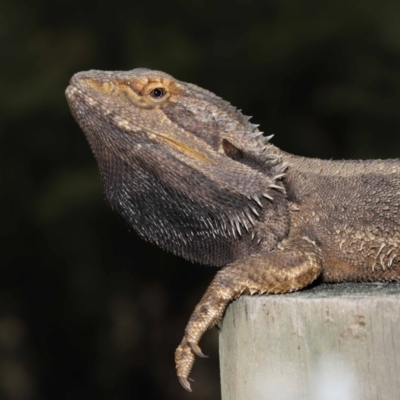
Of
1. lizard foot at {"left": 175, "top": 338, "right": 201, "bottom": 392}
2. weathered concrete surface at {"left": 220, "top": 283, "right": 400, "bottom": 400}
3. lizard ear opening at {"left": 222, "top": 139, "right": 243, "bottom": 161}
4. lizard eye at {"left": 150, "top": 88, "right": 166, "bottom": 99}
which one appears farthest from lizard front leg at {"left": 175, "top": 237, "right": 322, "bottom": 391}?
lizard eye at {"left": 150, "top": 88, "right": 166, "bottom": 99}

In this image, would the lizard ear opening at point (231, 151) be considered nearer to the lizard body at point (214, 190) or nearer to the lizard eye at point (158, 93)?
the lizard body at point (214, 190)

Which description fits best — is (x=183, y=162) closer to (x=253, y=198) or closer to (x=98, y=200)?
(x=253, y=198)

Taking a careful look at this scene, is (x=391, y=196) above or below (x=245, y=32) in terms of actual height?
below

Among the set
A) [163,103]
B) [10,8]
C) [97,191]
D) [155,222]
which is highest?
[10,8]

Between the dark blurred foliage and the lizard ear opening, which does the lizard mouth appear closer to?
the lizard ear opening

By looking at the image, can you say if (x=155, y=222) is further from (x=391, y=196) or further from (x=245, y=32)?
(x=245, y=32)

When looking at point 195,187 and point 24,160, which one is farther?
point 24,160

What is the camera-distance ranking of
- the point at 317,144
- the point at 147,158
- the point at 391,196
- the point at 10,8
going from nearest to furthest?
the point at 147,158, the point at 391,196, the point at 317,144, the point at 10,8

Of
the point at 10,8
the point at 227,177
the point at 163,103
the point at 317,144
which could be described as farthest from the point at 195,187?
the point at 10,8
